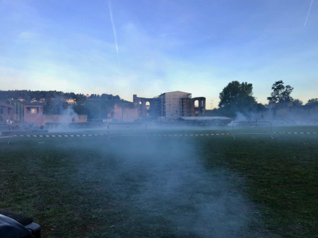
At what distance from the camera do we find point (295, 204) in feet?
12.4

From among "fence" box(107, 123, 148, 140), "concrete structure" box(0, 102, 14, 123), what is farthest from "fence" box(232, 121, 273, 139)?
"concrete structure" box(0, 102, 14, 123)

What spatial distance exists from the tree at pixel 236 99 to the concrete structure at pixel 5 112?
63924 mm

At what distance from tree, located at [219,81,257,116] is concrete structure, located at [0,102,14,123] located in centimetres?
6392

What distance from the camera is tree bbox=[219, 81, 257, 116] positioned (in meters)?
70.4

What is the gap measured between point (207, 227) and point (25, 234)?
2526 mm

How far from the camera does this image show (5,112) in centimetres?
4019

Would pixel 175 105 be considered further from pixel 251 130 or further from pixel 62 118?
pixel 251 130

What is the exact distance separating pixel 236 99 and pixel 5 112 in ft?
226

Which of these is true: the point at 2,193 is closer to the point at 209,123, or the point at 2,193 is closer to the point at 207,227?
the point at 207,227

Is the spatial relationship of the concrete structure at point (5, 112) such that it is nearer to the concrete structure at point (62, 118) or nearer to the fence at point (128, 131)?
the concrete structure at point (62, 118)

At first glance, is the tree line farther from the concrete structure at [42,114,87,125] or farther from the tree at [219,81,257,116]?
the concrete structure at [42,114,87,125]

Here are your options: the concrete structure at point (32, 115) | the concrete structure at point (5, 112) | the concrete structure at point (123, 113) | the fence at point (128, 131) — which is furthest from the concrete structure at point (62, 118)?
the fence at point (128, 131)

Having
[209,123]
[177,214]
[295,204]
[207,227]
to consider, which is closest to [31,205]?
[177,214]

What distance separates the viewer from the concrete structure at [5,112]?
38.4 m
